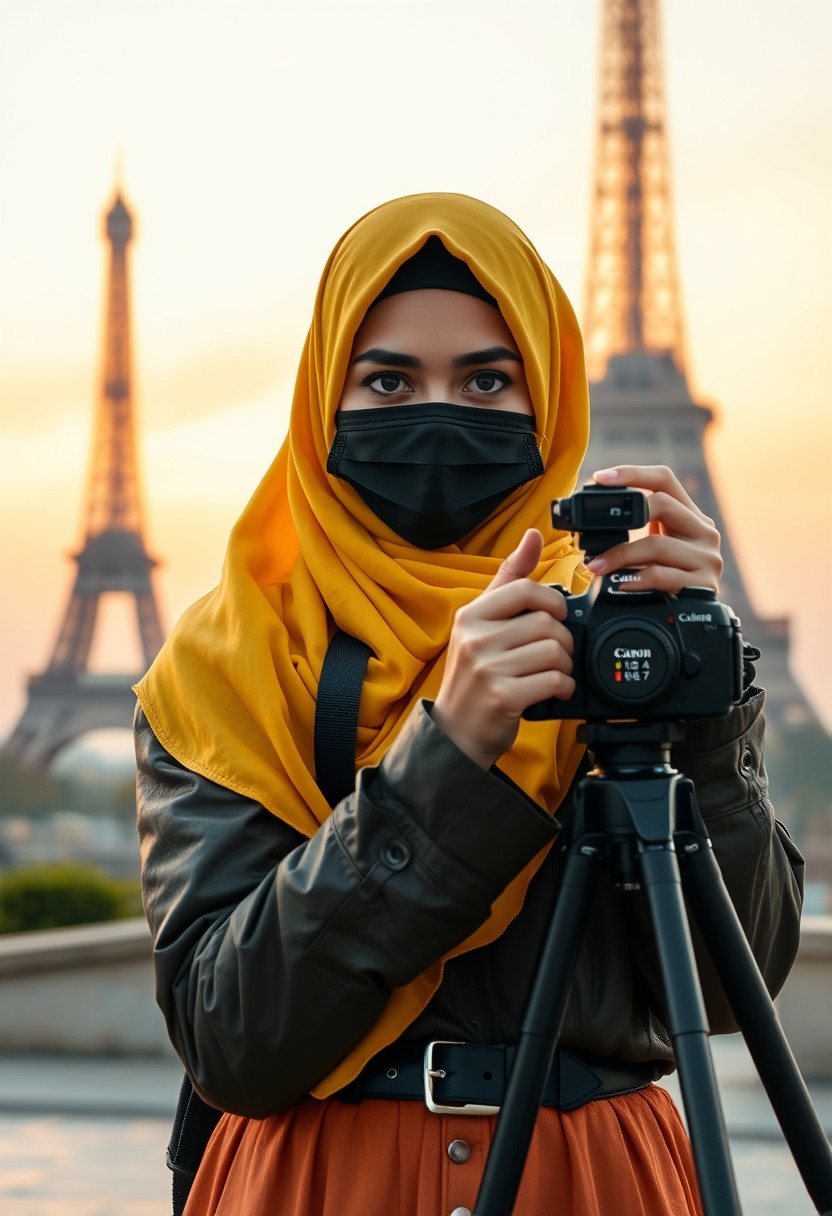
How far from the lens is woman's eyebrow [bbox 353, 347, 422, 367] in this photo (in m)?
1.89

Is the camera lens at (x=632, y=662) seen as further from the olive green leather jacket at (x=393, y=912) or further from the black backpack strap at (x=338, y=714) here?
the black backpack strap at (x=338, y=714)

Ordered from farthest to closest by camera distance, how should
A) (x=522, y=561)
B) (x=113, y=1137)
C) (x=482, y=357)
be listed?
(x=113, y=1137) → (x=482, y=357) → (x=522, y=561)

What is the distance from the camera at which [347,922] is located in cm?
160

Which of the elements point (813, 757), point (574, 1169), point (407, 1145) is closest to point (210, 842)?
point (407, 1145)

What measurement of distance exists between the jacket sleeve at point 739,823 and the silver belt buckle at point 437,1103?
232 millimetres

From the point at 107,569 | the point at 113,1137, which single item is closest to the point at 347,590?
the point at 113,1137

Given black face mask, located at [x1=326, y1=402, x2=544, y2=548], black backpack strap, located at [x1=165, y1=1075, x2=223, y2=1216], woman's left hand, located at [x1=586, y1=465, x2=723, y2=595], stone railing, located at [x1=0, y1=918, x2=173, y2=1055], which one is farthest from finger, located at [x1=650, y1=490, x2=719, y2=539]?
stone railing, located at [x1=0, y1=918, x2=173, y2=1055]

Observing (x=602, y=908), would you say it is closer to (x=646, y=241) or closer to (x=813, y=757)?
(x=646, y=241)

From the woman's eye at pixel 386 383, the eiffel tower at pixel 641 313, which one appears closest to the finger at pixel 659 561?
the woman's eye at pixel 386 383

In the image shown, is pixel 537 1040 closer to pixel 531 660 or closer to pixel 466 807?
pixel 466 807

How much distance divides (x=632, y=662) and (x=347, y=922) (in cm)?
41

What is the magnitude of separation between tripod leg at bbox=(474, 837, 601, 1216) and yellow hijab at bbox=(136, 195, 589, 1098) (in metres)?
0.26

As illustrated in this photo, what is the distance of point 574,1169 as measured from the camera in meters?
1.66

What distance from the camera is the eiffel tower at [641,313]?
29688mm
